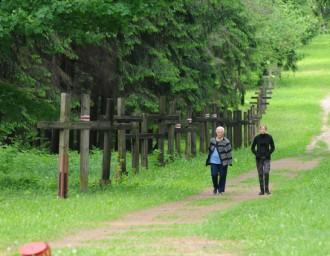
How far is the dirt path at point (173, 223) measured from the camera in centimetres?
1234

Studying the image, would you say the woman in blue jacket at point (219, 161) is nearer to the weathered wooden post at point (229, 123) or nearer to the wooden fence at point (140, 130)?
the wooden fence at point (140, 130)

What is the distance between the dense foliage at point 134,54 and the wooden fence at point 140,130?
1232 millimetres

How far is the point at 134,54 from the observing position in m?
35.4

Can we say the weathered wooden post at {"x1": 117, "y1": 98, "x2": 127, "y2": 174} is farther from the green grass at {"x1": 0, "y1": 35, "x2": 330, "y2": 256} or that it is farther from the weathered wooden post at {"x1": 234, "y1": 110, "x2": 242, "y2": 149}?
the weathered wooden post at {"x1": 234, "y1": 110, "x2": 242, "y2": 149}

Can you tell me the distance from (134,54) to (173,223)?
20.2 metres

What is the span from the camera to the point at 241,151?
39750mm

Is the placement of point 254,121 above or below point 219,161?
above

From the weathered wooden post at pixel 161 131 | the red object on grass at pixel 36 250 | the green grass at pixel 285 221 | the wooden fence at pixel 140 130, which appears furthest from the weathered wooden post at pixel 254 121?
the red object on grass at pixel 36 250

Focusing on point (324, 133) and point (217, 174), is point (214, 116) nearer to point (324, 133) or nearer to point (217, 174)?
point (217, 174)

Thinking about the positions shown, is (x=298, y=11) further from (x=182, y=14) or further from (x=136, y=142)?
(x=136, y=142)

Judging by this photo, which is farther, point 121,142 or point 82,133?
point 121,142

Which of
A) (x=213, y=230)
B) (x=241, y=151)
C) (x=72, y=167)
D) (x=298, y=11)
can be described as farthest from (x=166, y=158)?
(x=298, y=11)

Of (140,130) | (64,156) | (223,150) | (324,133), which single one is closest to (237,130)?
(324,133)

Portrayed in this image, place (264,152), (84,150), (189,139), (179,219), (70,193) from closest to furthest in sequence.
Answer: (179,219), (70,193), (84,150), (264,152), (189,139)
